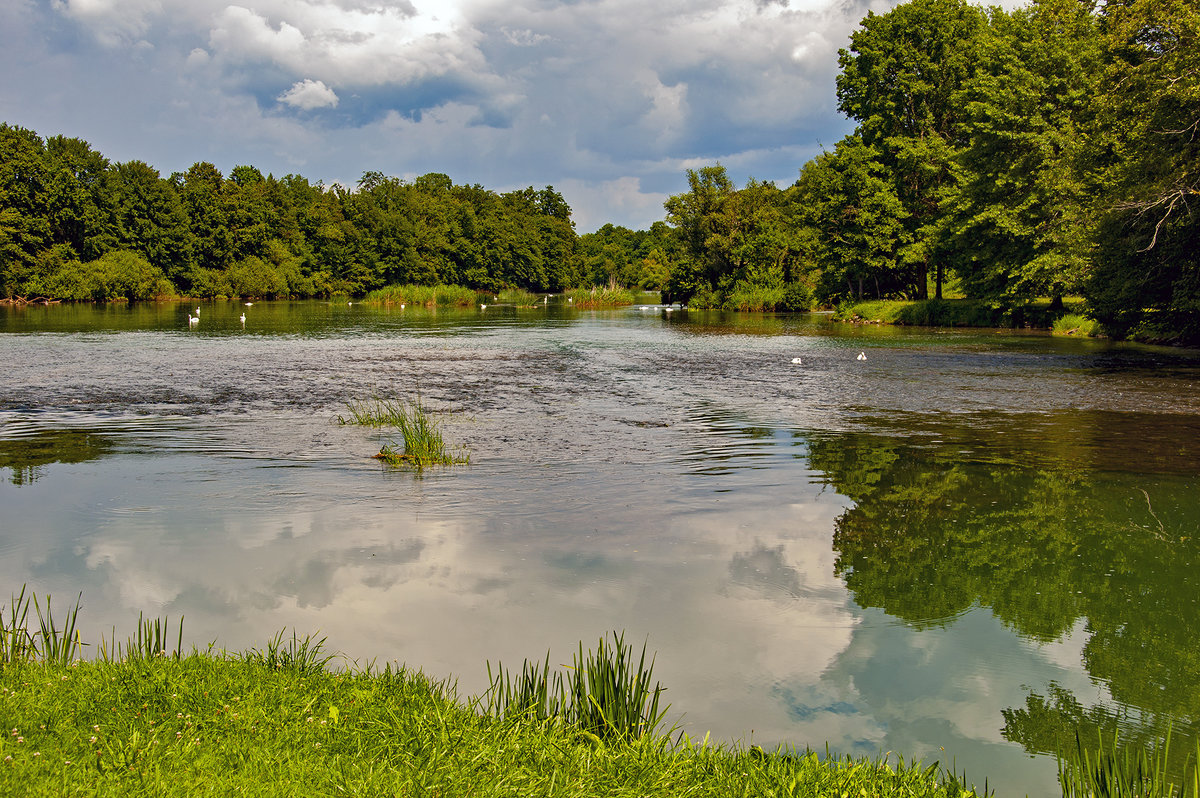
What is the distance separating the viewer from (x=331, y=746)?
388 cm

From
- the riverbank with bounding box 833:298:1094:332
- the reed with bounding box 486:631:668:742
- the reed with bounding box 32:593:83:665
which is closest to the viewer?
the reed with bounding box 486:631:668:742

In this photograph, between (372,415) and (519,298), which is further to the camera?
(519,298)

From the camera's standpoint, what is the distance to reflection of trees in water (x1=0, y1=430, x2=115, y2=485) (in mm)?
11156

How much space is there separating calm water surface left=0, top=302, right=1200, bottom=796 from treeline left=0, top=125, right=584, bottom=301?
68.7 meters

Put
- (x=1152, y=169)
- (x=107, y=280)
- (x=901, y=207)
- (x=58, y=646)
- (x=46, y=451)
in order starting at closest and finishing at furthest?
(x=58, y=646)
(x=46, y=451)
(x=1152, y=169)
(x=901, y=207)
(x=107, y=280)

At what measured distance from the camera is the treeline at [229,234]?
253 feet

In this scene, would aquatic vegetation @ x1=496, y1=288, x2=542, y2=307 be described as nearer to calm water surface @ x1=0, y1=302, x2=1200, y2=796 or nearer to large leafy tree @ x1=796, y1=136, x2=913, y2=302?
large leafy tree @ x1=796, y1=136, x2=913, y2=302

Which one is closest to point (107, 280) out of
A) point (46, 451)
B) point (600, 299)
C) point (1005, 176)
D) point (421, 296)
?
point (421, 296)

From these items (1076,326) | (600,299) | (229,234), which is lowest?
(1076,326)

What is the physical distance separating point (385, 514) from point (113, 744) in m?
5.40

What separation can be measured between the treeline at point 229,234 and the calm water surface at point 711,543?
6870cm

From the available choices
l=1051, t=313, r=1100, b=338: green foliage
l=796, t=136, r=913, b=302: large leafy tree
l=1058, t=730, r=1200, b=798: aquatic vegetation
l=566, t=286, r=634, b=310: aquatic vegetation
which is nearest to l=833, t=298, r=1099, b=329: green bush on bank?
l=1051, t=313, r=1100, b=338: green foliage

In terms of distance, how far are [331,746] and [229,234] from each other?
10401 cm

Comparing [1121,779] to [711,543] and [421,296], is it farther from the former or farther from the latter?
[421,296]
